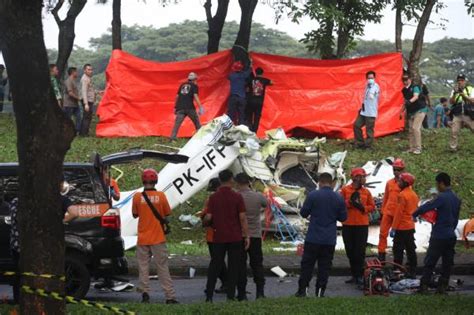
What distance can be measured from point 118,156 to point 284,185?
18.1 ft

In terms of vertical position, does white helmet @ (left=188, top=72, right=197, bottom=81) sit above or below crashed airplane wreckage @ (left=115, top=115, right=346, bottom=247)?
above

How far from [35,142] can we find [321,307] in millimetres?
3922

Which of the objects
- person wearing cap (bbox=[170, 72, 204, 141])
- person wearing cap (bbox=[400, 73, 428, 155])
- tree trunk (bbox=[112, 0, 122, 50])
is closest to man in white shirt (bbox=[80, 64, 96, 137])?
person wearing cap (bbox=[170, 72, 204, 141])

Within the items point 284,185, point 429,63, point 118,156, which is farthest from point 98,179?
point 429,63

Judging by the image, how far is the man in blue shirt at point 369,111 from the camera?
955 inches

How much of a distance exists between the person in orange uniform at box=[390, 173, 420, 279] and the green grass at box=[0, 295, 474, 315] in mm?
2644

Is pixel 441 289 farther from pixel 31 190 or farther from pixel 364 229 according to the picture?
pixel 31 190

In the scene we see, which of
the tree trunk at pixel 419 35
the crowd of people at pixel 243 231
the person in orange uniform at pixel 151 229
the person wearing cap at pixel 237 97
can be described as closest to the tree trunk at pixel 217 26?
the tree trunk at pixel 419 35

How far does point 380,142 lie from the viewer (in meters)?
25.8

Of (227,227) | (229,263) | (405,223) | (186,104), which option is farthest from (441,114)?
(227,227)

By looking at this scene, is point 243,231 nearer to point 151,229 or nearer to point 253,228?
point 253,228

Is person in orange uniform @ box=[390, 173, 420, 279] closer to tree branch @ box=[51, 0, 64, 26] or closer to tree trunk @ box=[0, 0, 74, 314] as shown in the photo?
tree trunk @ box=[0, 0, 74, 314]

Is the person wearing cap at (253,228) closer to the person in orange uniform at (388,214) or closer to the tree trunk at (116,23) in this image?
the person in orange uniform at (388,214)

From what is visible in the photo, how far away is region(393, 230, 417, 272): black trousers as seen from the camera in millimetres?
15727
